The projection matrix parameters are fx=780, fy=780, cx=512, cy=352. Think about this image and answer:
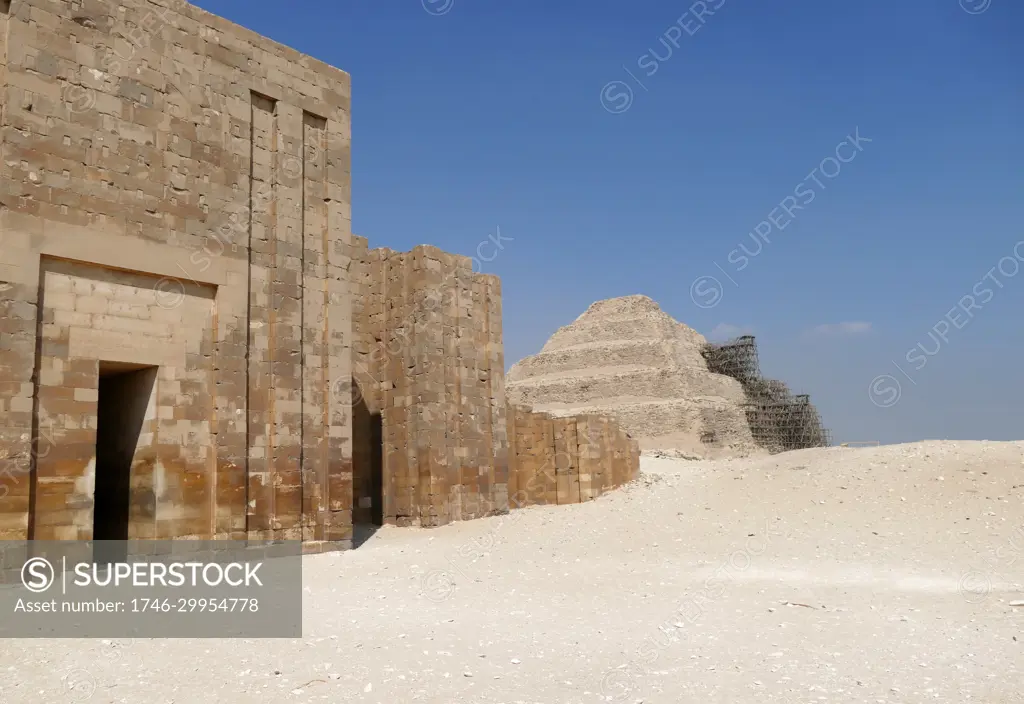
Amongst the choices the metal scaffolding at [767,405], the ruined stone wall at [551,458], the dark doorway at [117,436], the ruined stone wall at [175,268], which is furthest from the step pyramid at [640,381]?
the dark doorway at [117,436]

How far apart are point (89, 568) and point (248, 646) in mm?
4593

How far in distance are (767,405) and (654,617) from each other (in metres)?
53.3

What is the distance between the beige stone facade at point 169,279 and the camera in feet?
35.2

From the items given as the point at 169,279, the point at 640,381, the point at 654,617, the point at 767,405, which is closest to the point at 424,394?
the point at 169,279

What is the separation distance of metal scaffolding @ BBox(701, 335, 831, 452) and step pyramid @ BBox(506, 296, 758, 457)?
1.15 meters

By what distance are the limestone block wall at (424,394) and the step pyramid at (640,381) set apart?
30.5 m

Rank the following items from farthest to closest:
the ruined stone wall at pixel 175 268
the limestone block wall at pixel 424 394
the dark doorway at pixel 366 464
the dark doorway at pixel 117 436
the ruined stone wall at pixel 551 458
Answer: the ruined stone wall at pixel 551 458
the dark doorway at pixel 366 464
the limestone block wall at pixel 424 394
the dark doorway at pixel 117 436
the ruined stone wall at pixel 175 268

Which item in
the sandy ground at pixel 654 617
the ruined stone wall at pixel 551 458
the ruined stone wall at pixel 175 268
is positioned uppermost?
the ruined stone wall at pixel 175 268

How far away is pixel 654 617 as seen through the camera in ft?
29.4

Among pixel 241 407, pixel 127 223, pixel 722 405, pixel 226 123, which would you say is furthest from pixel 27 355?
pixel 722 405

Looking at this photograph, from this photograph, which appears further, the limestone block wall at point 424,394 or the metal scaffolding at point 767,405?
the metal scaffolding at point 767,405

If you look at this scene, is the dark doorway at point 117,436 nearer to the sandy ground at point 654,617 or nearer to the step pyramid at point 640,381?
the sandy ground at point 654,617

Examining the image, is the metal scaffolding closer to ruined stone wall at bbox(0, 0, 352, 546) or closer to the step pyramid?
the step pyramid

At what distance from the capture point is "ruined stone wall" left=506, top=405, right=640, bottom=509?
20938 millimetres
